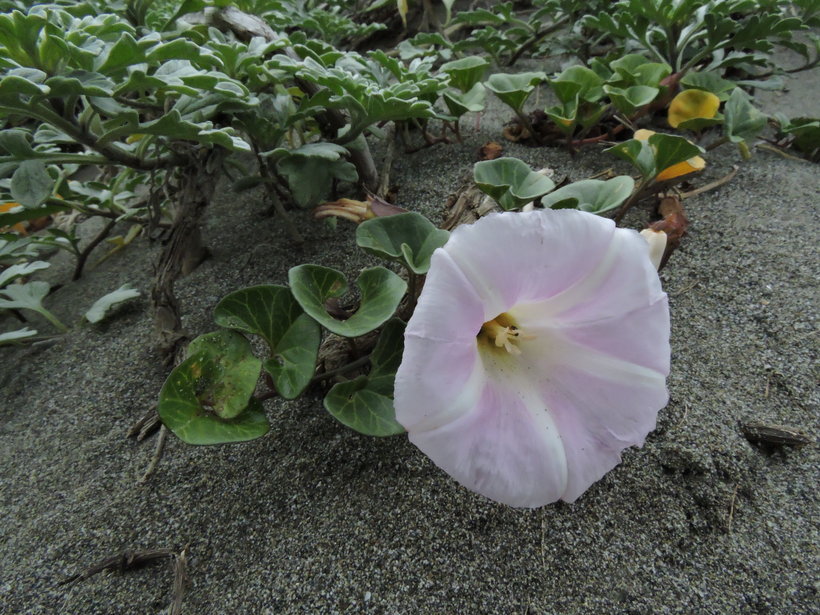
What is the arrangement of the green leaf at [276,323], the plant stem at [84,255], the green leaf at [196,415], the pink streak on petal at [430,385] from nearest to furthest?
1. the pink streak on petal at [430,385]
2. the green leaf at [196,415]
3. the green leaf at [276,323]
4. the plant stem at [84,255]

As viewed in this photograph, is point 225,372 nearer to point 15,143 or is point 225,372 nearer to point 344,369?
point 344,369

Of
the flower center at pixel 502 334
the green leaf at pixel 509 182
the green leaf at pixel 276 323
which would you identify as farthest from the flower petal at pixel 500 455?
the green leaf at pixel 509 182

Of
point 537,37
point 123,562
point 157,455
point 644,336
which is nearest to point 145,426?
point 157,455

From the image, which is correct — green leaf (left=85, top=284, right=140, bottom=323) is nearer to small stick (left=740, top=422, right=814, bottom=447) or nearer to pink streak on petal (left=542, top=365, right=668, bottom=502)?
pink streak on petal (left=542, top=365, right=668, bottom=502)

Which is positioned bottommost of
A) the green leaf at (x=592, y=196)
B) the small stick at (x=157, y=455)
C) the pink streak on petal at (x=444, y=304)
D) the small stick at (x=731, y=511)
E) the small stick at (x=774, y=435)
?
the small stick at (x=731, y=511)

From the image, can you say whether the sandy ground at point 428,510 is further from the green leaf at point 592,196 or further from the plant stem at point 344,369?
the green leaf at point 592,196

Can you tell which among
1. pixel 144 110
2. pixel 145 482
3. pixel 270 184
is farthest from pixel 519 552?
pixel 144 110

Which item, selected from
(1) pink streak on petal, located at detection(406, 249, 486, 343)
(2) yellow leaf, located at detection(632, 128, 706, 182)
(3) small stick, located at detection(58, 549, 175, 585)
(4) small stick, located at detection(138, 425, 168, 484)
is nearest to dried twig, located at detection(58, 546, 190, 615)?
(3) small stick, located at detection(58, 549, 175, 585)

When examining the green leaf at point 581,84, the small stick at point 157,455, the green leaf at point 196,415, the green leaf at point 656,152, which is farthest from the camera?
the green leaf at point 581,84
